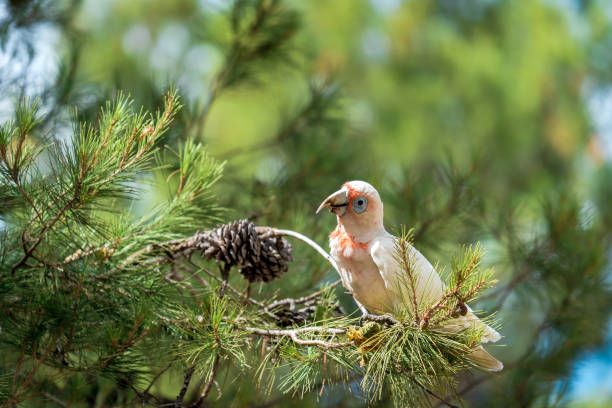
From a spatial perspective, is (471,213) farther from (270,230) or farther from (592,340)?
(270,230)

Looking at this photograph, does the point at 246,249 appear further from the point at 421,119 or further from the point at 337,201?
the point at 421,119

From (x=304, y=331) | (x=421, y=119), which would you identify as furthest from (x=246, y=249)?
(x=421, y=119)

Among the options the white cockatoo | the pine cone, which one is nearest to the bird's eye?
the white cockatoo

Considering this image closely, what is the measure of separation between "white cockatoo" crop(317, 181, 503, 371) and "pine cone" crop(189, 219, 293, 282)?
0.08 metres

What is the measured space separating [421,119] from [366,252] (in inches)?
143

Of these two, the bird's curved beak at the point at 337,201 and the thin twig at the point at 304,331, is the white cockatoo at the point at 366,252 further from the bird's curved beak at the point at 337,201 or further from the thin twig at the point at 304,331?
the thin twig at the point at 304,331

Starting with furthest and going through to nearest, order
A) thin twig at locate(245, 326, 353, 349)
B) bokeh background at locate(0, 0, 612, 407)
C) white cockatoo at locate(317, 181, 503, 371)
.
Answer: bokeh background at locate(0, 0, 612, 407), white cockatoo at locate(317, 181, 503, 371), thin twig at locate(245, 326, 353, 349)

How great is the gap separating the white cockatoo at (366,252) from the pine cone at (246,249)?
Answer: 8 centimetres

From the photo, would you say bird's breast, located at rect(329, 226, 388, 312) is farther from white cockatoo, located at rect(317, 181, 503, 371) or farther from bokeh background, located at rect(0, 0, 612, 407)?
bokeh background, located at rect(0, 0, 612, 407)

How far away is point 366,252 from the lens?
0.77 meters

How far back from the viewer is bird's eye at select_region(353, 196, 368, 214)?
753 millimetres

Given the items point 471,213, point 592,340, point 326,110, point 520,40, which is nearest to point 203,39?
point 326,110

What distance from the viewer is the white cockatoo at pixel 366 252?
2.41ft

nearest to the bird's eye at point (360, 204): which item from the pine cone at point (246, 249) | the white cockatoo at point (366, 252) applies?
the white cockatoo at point (366, 252)
